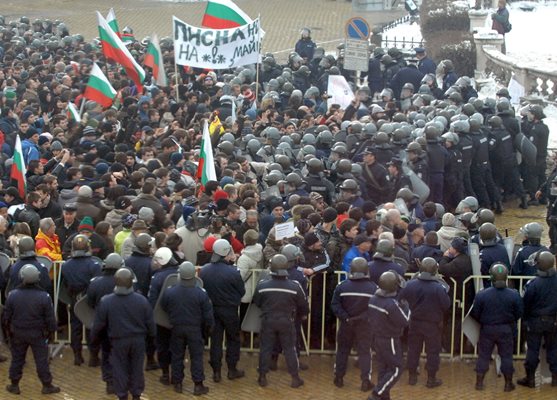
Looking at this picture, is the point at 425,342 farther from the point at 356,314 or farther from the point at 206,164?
the point at 206,164

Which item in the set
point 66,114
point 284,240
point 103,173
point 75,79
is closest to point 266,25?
point 75,79

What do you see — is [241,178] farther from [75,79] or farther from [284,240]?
[75,79]

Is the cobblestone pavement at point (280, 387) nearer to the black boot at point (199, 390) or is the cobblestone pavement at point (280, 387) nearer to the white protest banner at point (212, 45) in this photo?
the black boot at point (199, 390)

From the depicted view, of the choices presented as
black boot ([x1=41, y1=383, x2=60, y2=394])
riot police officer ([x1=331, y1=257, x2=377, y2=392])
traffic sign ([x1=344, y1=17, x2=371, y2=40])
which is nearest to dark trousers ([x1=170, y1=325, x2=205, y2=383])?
black boot ([x1=41, y1=383, x2=60, y2=394])

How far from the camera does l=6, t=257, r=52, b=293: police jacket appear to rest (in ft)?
46.3

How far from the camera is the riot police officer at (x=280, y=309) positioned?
552 inches

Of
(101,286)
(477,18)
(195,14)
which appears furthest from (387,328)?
(195,14)

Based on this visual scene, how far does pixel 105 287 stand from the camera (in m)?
13.9

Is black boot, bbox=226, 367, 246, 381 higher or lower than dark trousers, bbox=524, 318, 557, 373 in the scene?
lower

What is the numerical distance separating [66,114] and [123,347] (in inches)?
385

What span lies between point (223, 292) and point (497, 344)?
294cm

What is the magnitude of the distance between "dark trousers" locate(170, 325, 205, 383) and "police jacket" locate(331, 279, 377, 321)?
1470 millimetres

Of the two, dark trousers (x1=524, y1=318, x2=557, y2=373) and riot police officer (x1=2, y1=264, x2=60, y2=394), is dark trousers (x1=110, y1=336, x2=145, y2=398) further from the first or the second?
dark trousers (x1=524, y1=318, x2=557, y2=373)

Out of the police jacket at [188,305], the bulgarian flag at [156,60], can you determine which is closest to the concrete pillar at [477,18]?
the bulgarian flag at [156,60]
